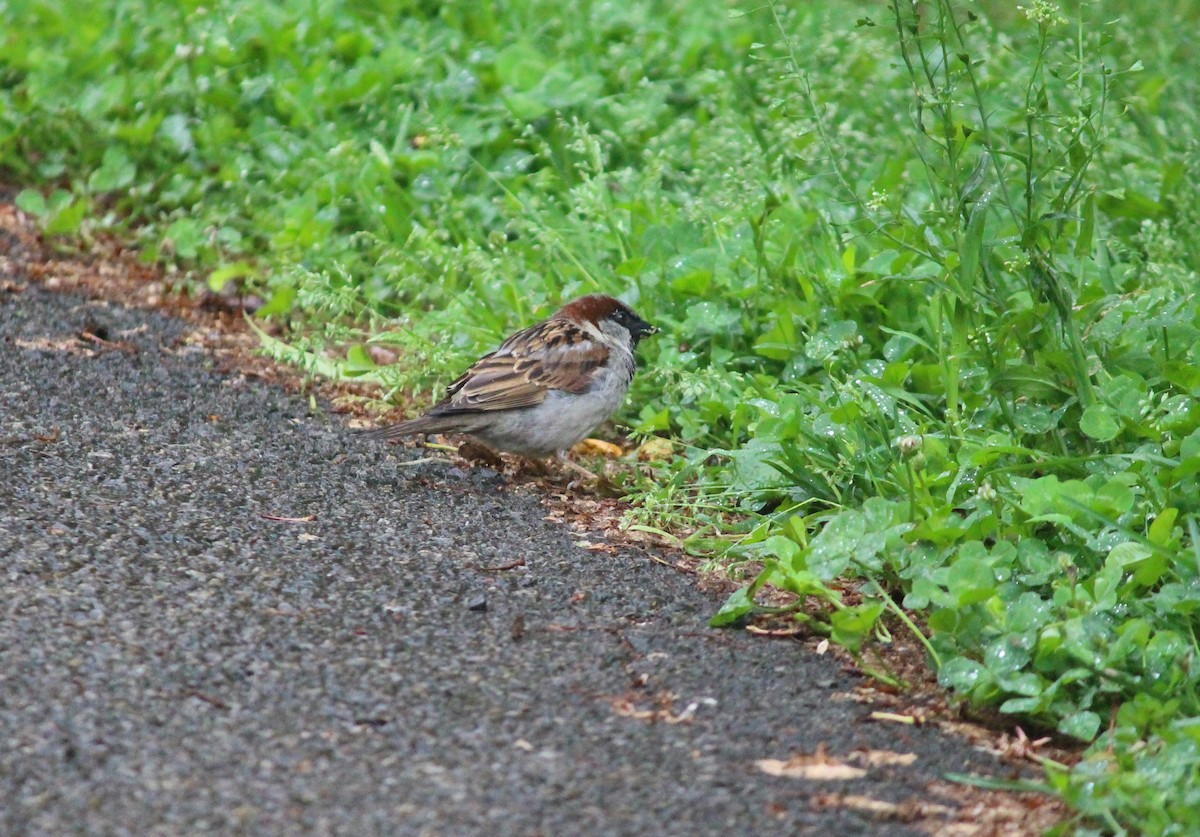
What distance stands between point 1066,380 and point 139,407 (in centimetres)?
313

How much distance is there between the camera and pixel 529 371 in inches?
210

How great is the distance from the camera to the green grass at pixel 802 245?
3.70m

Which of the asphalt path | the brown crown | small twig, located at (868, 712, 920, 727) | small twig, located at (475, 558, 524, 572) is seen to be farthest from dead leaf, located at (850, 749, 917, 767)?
the brown crown

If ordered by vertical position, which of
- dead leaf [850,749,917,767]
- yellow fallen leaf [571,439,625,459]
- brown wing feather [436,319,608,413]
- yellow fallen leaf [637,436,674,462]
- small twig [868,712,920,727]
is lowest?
yellow fallen leaf [571,439,625,459]

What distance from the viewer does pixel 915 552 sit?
386 cm

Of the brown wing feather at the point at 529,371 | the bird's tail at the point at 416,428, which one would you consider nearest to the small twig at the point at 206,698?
the bird's tail at the point at 416,428

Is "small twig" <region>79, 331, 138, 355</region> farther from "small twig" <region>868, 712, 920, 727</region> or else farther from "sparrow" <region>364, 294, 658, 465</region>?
"small twig" <region>868, 712, 920, 727</region>

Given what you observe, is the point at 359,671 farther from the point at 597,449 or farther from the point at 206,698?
the point at 597,449

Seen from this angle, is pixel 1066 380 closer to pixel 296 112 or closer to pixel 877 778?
pixel 877 778

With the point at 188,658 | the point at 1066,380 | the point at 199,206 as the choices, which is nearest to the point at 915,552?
the point at 1066,380

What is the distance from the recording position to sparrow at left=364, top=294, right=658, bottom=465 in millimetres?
5211

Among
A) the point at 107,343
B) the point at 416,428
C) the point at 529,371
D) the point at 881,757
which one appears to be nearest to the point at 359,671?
the point at 881,757

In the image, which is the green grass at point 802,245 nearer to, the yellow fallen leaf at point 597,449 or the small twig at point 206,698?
the yellow fallen leaf at point 597,449

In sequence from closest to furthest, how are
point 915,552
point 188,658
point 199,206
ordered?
point 188,658 → point 915,552 → point 199,206
